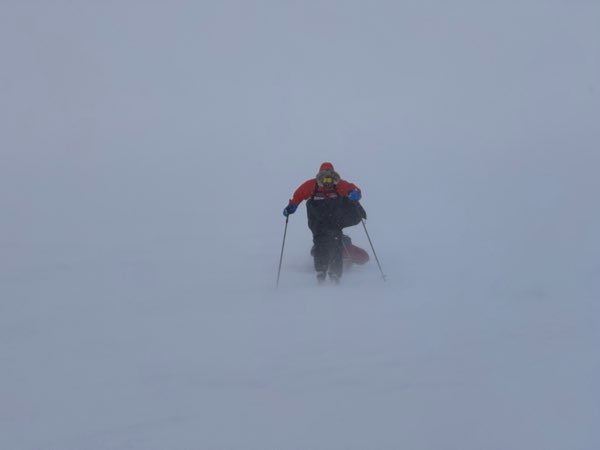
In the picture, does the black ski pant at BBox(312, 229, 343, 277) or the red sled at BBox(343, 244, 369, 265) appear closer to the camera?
the black ski pant at BBox(312, 229, 343, 277)

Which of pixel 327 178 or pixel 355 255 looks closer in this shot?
pixel 327 178

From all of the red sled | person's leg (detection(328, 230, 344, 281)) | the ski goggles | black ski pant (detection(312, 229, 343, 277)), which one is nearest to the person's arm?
the ski goggles

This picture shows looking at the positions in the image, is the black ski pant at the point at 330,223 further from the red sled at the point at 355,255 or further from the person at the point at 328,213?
the red sled at the point at 355,255

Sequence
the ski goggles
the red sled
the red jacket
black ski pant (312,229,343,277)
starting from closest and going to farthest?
the ski goggles, the red jacket, black ski pant (312,229,343,277), the red sled

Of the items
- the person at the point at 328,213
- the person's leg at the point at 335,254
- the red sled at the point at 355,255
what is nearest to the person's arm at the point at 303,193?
the person at the point at 328,213

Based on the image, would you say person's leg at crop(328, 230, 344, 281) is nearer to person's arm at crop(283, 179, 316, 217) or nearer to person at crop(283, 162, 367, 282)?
person at crop(283, 162, 367, 282)

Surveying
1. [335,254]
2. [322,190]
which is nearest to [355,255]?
[335,254]

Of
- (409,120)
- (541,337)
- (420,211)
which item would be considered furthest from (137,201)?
(409,120)

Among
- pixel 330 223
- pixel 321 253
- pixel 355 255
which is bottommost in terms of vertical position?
pixel 321 253

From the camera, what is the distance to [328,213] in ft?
31.6

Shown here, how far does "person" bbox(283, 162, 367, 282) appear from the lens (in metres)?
9.56

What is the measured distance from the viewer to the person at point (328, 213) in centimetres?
956

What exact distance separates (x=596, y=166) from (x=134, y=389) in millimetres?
21746

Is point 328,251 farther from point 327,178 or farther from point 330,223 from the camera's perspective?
point 327,178
